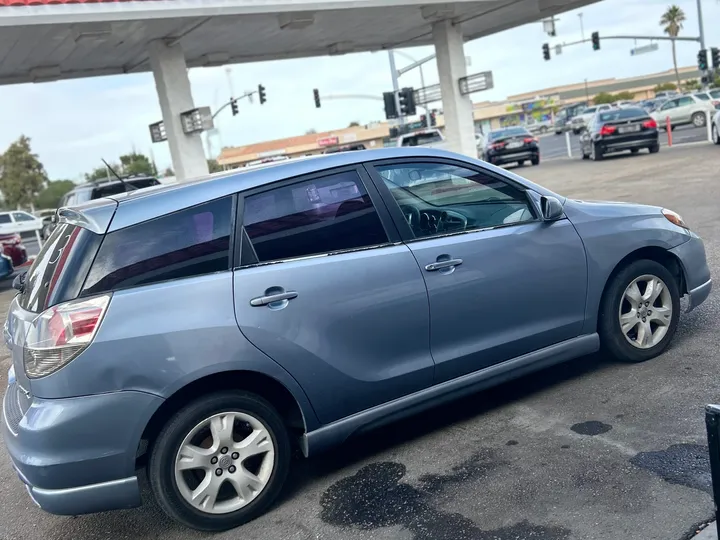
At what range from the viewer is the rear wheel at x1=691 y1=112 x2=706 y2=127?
33062mm

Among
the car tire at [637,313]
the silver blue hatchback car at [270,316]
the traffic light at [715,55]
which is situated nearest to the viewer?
the silver blue hatchback car at [270,316]

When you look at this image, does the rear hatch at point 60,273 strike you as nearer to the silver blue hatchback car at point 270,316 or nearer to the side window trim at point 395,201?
the silver blue hatchback car at point 270,316

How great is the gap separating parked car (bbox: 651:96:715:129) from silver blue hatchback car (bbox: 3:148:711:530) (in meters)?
32.5

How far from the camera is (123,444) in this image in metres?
3.32

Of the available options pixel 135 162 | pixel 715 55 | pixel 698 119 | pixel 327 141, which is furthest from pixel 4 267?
pixel 327 141

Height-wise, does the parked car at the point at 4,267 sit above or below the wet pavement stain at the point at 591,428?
above

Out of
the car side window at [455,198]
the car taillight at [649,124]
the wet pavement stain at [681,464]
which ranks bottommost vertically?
the wet pavement stain at [681,464]

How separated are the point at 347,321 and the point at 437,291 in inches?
22.8

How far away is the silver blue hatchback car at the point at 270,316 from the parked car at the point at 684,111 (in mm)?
32548

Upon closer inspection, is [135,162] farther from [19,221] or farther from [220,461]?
[220,461]

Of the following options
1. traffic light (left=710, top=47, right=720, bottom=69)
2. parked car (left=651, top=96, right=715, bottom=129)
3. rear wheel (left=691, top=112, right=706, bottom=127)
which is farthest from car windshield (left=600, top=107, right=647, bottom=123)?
traffic light (left=710, top=47, right=720, bottom=69)

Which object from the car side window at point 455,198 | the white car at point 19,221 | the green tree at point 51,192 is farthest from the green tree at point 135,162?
the car side window at point 455,198

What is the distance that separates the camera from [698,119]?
33531mm

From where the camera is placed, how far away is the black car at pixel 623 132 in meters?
21.3
